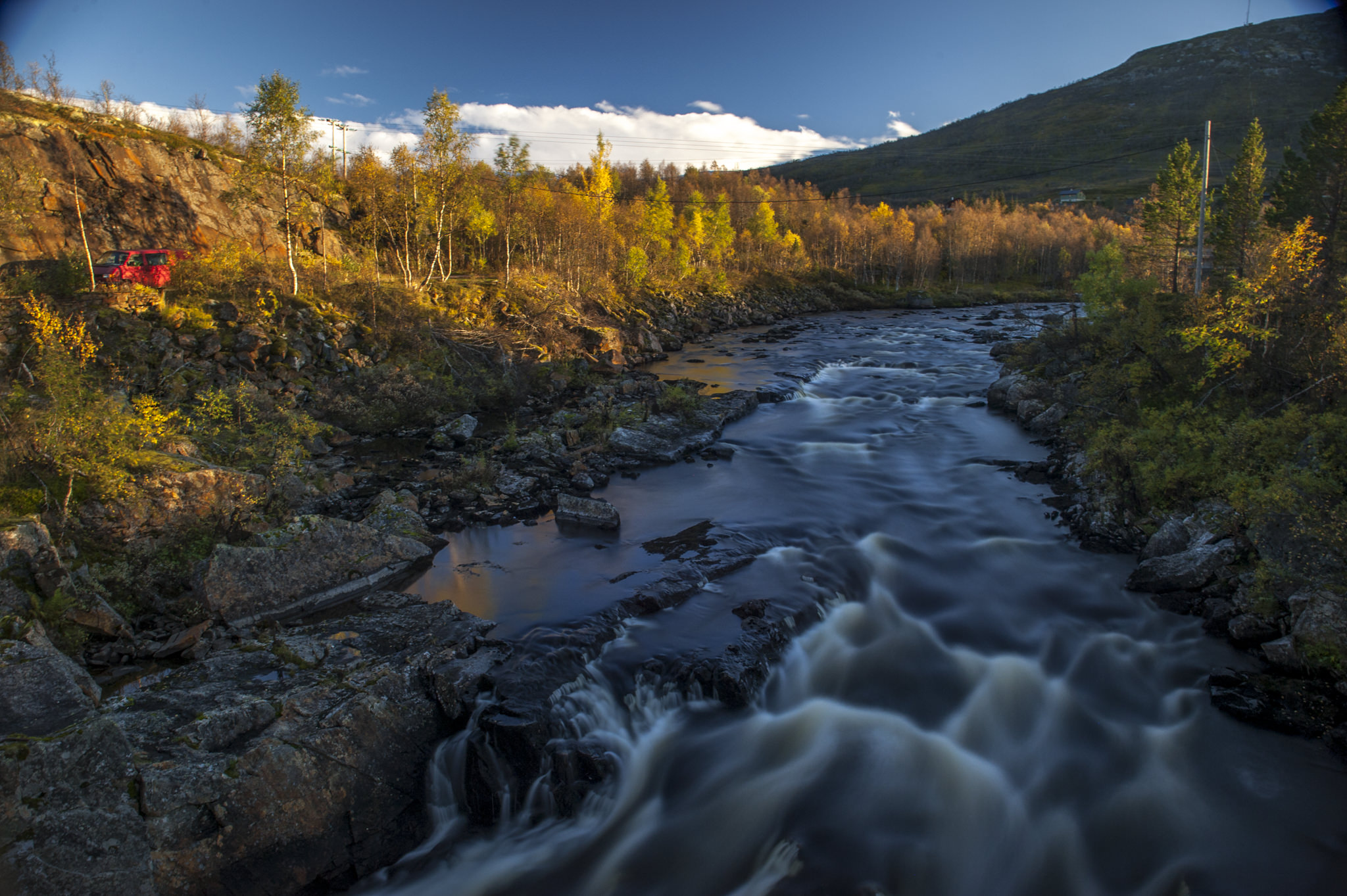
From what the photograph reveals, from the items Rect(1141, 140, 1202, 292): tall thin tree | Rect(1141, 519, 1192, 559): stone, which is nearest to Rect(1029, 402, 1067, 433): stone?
Rect(1141, 519, 1192, 559): stone

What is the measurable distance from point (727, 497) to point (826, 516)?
294 centimetres

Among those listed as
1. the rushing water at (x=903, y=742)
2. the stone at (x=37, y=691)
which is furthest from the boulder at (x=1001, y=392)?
the stone at (x=37, y=691)

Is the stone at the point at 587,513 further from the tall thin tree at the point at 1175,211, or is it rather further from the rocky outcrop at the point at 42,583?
the tall thin tree at the point at 1175,211

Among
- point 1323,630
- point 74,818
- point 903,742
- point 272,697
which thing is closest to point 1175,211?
point 1323,630

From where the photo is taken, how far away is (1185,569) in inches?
502

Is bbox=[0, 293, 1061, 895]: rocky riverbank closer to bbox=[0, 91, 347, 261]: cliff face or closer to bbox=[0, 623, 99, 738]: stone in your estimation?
bbox=[0, 623, 99, 738]: stone

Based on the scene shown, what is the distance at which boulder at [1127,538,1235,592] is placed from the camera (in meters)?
12.5

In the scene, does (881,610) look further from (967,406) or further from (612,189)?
(612,189)

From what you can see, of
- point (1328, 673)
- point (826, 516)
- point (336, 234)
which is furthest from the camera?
point (336, 234)

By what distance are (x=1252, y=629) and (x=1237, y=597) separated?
2.99ft

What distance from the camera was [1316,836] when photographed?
7742 millimetres

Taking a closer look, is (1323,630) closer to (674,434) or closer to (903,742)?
(903,742)

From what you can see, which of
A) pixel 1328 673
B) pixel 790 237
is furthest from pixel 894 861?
pixel 790 237

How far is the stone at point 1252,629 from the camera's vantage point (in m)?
10.8
